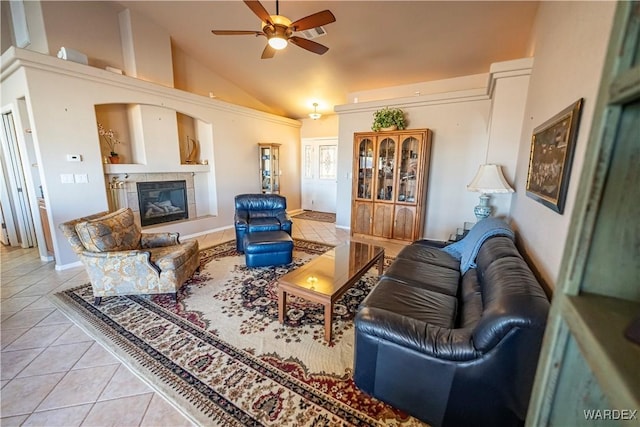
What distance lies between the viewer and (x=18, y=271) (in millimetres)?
3422

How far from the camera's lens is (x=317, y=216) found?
7.15 meters

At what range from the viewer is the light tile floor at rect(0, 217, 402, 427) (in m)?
1.54

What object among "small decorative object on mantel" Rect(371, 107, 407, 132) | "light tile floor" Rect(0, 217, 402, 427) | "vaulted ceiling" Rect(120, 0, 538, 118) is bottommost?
"light tile floor" Rect(0, 217, 402, 427)

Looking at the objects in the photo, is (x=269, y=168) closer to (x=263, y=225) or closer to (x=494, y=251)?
(x=263, y=225)

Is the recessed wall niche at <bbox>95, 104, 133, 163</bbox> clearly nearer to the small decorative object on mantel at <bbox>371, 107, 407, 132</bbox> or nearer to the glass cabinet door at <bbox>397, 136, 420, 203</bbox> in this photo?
the small decorative object on mantel at <bbox>371, 107, 407, 132</bbox>

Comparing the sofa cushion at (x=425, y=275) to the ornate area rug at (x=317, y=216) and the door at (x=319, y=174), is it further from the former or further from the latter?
the door at (x=319, y=174)

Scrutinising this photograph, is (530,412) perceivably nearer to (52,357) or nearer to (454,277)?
(454,277)

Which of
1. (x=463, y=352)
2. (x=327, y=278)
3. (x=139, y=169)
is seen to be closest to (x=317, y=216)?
(x=139, y=169)

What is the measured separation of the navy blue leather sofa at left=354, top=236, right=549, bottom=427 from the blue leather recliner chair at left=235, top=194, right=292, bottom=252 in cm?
247

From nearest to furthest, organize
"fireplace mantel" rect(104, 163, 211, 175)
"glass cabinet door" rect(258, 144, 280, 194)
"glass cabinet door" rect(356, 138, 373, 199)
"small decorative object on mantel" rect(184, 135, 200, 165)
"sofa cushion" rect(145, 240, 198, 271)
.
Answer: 1. "sofa cushion" rect(145, 240, 198, 271)
2. "fireplace mantel" rect(104, 163, 211, 175)
3. "glass cabinet door" rect(356, 138, 373, 199)
4. "small decorative object on mantel" rect(184, 135, 200, 165)
5. "glass cabinet door" rect(258, 144, 280, 194)

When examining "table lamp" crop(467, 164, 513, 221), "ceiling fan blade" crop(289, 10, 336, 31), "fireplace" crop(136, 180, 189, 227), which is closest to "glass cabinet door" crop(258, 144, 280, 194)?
"fireplace" crop(136, 180, 189, 227)

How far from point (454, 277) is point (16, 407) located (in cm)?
319

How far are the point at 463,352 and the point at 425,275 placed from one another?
3.69 feet

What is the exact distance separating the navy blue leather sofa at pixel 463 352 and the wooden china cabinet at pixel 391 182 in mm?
2732
